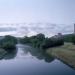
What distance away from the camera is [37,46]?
61.4 meters

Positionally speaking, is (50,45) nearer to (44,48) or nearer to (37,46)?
(44,48)

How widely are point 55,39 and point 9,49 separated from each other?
12699mm

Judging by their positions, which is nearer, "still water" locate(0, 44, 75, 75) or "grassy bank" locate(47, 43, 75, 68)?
"still water" locate(0, 44, 75, 75)

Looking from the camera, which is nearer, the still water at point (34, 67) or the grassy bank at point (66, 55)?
the still water at point (34, 67)

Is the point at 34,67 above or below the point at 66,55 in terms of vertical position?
above

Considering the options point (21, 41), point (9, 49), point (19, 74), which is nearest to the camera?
point (19, 74)

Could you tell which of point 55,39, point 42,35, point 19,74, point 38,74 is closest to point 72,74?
point 38,74

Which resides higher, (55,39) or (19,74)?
(19,74)

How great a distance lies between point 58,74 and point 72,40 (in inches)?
1620

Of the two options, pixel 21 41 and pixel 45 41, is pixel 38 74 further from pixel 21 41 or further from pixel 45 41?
pixel 21 41

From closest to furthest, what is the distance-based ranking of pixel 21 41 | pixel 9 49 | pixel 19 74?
pixel 19 74, pixel 9 49, pixel 21 41

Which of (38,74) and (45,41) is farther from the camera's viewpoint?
(45,41)

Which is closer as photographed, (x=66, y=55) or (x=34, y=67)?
(x=34, y=67)

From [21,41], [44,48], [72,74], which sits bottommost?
[21,41]
